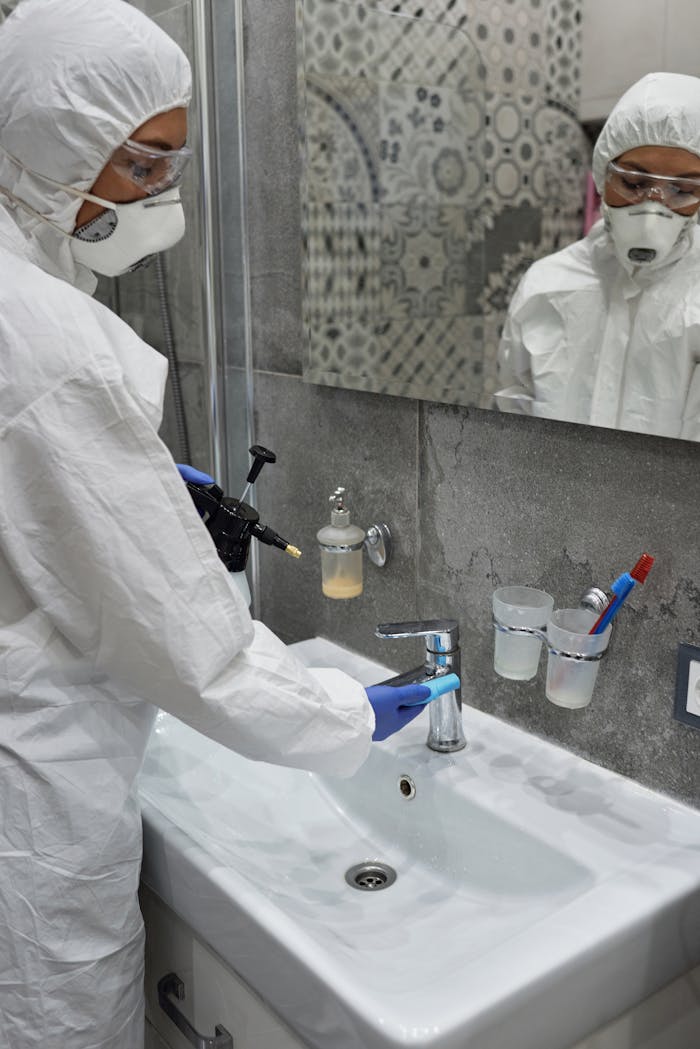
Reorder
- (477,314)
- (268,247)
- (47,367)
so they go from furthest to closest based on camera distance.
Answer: (268,247) < (477,314) < (47,367)

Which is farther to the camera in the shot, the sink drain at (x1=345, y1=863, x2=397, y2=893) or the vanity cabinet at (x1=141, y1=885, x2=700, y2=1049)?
the sink drain at (x1=345, y1=863, x2=397, y2=893)

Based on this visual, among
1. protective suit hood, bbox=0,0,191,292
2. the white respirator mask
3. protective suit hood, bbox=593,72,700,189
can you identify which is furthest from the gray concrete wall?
protective suit hood, bbox=0,0,191,292

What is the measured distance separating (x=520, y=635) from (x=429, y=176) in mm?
603

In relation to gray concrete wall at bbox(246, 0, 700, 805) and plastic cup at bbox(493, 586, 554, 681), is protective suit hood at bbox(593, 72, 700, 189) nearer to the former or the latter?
A: gray concrete wall at bbox(246, 0, 700, 805)

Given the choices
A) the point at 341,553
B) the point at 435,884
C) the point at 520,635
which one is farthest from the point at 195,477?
the point at 435,884

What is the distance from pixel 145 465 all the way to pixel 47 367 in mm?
126

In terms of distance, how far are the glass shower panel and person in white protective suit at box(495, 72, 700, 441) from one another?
12 cm

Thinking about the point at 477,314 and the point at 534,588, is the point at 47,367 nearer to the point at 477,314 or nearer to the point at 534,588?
the point at 477,314

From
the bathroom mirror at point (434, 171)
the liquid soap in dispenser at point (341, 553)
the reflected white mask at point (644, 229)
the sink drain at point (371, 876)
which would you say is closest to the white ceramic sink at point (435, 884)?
the sink drain at point (371, 876)

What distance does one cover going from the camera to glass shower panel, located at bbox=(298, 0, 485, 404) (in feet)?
4.27

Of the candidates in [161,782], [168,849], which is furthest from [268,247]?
[168,849]

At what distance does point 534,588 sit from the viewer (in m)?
1.31

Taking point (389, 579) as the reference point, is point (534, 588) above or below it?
Result: above

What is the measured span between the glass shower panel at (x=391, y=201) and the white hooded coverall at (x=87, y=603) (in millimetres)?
366
